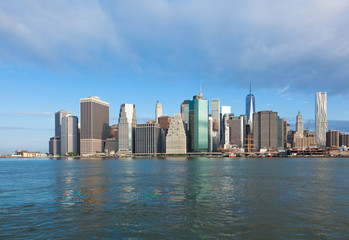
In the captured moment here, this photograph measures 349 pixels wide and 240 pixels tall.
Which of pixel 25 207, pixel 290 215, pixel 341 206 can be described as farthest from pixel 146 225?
pixel 341 206

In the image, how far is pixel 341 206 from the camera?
151 ft

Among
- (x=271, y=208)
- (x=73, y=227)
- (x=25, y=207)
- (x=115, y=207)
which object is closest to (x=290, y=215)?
(x=271, y=208)

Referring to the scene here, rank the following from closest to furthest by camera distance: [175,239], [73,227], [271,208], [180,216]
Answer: [175,239] → [73,227] → [180,216] → [271,208]

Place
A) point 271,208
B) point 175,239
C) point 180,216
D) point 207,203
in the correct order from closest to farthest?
point 175,239 < point 180,216 < point 271,208 < point 207,203

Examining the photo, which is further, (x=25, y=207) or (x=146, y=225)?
(x=25, y=207)

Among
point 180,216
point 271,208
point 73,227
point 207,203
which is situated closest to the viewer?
point 73,227

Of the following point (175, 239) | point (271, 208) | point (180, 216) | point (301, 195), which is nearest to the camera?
point (175, 239)

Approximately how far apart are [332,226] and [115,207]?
31.0 m

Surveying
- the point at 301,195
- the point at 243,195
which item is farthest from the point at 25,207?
the point at 301,195

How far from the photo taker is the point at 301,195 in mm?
56531

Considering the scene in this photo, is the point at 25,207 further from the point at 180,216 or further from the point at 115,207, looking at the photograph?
the point at 180,216

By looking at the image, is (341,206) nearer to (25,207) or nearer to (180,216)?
(180,216)

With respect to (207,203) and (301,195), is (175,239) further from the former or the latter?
(301,195)

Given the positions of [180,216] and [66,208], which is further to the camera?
[66,208]
